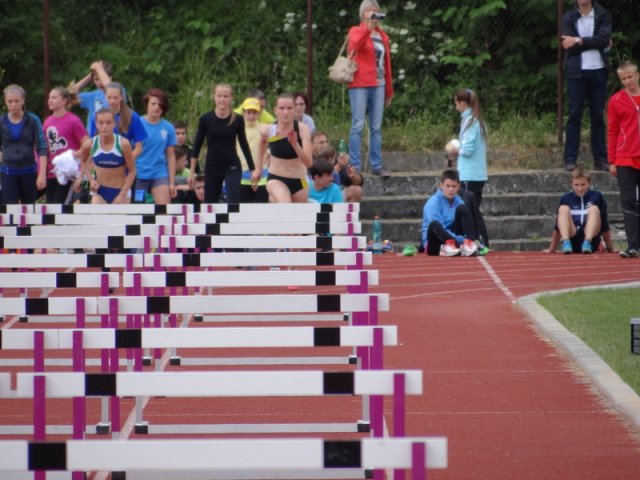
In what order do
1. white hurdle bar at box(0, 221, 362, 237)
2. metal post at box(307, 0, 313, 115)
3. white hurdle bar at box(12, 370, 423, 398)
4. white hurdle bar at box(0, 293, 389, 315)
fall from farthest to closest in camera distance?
1. metal post at box(307, 0, 313, 115)
2. white hurdle bar at box(0, 221, 362, 237)
3. white hurdle bar at box(0, 293, 389, 315)
4. white hurdle bar at box(12, 370, 423, 398)

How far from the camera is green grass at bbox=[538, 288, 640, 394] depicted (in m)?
9.31

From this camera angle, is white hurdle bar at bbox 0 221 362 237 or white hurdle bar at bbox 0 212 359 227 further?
white hurdle bar at bbox 0 212 359 227

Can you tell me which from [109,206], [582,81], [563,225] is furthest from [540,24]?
[109,206]

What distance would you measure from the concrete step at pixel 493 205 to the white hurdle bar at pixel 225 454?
16376 millimetres

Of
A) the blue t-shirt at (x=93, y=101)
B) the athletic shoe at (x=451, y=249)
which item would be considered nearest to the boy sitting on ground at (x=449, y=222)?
the athletic shoe at (x=451, y=249)

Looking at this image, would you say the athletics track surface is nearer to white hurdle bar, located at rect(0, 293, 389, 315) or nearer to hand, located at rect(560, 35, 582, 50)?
white hurdle bar, located at rect(0, 293, 389, 315)

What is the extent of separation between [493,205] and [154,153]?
5352 mm

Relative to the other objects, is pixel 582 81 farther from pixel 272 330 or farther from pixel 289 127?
pixel 272 330

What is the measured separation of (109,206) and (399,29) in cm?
1240

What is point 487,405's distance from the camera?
8.38 meters

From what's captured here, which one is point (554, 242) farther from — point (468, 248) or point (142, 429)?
point (142, 429)

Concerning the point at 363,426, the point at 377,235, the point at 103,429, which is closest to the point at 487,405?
the point at 363,426

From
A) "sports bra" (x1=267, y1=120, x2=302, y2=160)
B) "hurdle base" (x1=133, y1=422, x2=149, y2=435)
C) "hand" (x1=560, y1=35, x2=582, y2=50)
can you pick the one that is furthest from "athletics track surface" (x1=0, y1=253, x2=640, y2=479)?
"hand" (x1=560, y1=35, x2=582, y2=50)

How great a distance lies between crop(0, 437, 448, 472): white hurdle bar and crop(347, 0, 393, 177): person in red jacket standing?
16.1m
